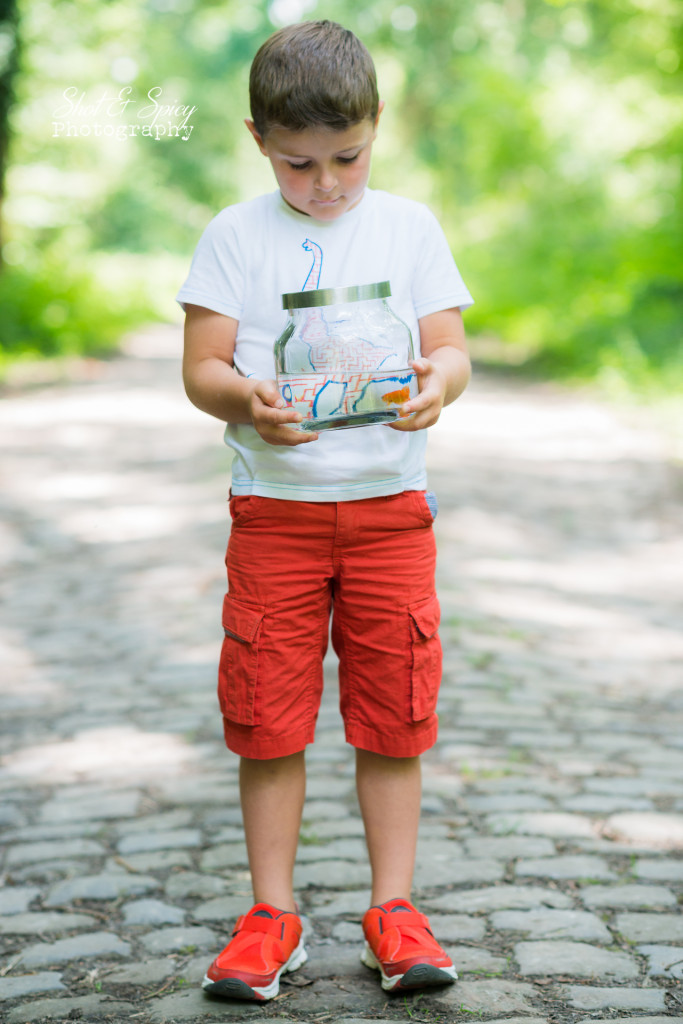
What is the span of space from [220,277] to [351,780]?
1.71 meters

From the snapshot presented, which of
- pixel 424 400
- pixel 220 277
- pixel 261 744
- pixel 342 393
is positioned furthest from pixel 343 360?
pixel 261 744

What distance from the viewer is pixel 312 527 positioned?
2104 millimetres

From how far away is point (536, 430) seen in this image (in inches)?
403

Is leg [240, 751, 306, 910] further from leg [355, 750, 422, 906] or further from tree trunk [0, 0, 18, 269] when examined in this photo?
tree trunk [0, 0, 18, 269]

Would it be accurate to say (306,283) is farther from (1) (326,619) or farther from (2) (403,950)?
(2) (403,950)

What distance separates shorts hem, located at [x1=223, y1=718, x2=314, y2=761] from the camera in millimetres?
2154

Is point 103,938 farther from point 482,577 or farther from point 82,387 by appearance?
point 82,387

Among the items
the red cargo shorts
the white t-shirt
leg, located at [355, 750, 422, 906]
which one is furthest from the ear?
leg, located at [355, 750, 422, 906]

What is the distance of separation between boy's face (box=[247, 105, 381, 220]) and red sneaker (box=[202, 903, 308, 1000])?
54.0 inches

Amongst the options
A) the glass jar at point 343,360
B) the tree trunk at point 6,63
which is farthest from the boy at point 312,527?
the tree trunk at point 6,63

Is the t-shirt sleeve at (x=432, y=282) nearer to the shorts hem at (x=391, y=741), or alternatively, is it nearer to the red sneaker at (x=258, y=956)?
the shorts hem at (x=391, y=741)

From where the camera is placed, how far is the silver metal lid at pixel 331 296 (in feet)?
6.16

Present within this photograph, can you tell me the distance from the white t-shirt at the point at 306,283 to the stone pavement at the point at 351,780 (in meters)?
1.00

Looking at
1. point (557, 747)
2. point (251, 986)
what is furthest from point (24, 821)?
point (557, 747)
